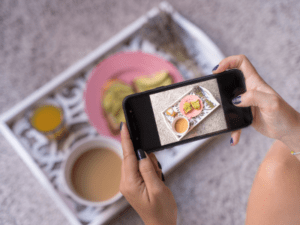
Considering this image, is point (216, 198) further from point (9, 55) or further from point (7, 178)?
point (9, 55)

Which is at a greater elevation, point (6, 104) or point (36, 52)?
point (36, 52)

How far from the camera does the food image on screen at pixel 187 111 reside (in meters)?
0.52

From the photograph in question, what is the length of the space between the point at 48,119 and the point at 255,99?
57 centimetres

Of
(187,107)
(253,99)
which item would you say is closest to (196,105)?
(187,107)

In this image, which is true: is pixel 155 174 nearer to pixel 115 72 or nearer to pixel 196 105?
pixel 196 105

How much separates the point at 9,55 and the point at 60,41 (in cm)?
20

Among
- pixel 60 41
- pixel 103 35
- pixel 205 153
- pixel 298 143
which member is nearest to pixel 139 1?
pixel 103 35

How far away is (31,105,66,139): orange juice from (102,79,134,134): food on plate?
14 cm

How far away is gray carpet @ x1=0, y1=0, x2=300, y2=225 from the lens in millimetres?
762

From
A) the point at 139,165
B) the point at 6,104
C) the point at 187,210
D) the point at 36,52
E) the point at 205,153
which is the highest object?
the point at 36,52

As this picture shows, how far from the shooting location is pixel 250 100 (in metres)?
0.50

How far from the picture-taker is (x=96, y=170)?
62 centimetres

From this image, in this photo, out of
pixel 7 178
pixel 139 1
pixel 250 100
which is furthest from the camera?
pixel 139 1

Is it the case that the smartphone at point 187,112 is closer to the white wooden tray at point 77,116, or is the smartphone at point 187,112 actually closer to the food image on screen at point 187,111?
the food image on screen at point 187,111
